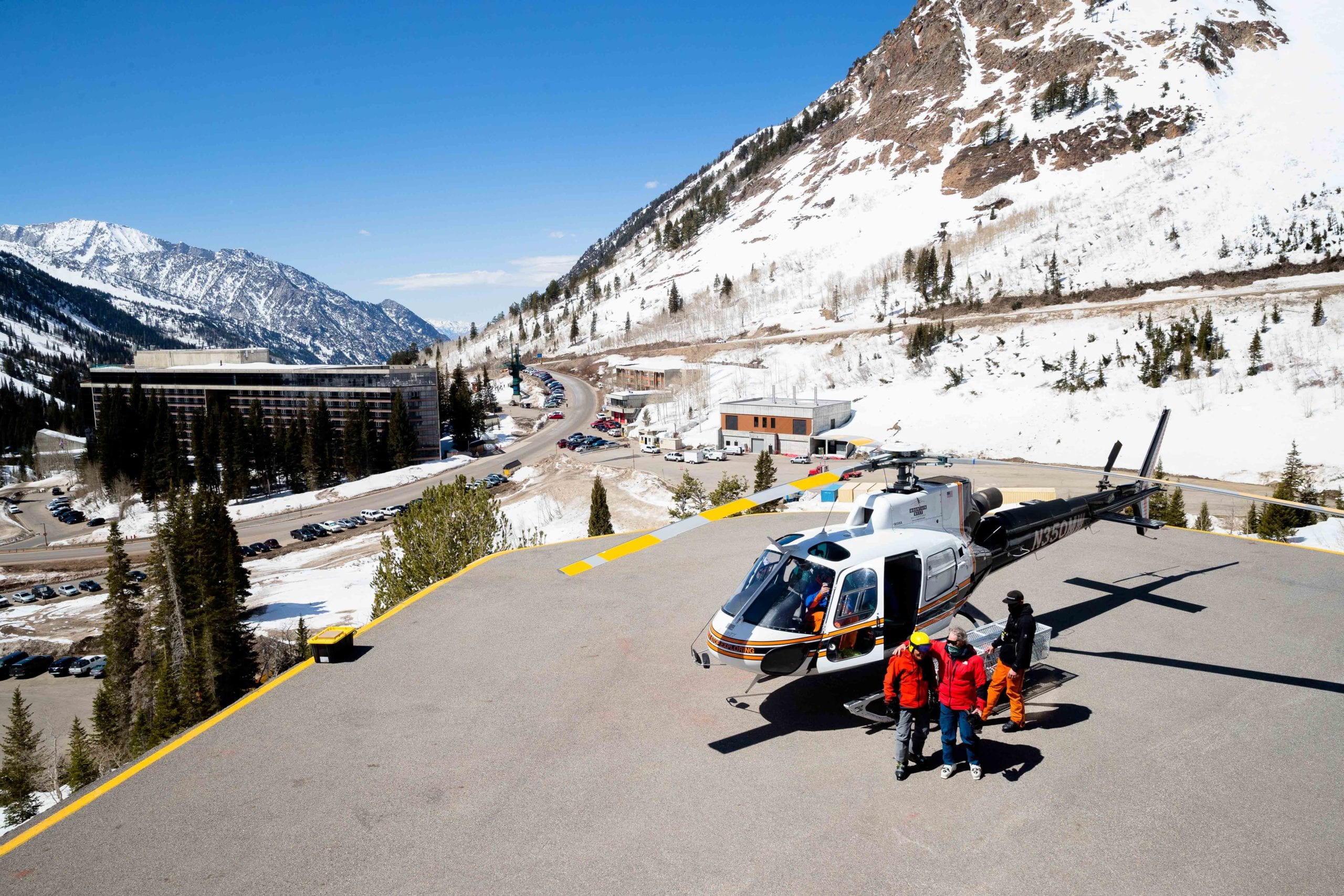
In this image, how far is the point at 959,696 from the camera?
25.2 feet

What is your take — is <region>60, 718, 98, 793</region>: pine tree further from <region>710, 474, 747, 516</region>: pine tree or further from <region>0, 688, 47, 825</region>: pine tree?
<region>710, 474, 747, 516</region>: pine tree

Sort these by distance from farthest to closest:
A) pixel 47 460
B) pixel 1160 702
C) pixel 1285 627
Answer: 1. pixel 47 460
2. pixel 1285 627
3. pixel 1160 702

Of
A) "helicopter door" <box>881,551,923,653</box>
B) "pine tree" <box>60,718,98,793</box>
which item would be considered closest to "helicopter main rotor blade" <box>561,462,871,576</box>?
"helicopter door" <box>881,551,923,653</box>

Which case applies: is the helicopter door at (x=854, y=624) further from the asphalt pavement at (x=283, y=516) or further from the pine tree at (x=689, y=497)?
the asphalt pavement at (x=283, y=516)

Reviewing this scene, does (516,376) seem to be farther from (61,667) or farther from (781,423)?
(61,667)

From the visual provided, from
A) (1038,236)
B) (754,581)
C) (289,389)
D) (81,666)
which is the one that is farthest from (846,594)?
(1038,236)

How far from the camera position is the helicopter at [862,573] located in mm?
8891

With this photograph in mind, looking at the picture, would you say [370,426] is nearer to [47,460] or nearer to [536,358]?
[47,460]

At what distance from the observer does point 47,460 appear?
10275 cm

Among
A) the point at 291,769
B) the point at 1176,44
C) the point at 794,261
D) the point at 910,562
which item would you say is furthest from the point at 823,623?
the point at 1176,44

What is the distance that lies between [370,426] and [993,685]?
243ft

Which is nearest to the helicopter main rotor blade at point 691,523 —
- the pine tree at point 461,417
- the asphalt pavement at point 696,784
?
the asphalt pavement at point 696,784

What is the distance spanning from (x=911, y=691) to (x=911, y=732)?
1.76 feet

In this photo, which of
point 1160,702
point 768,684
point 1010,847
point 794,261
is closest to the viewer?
point 1010,847
